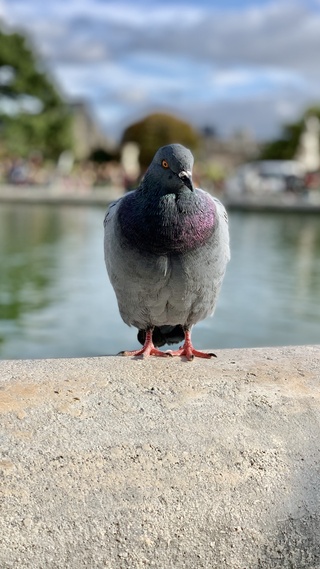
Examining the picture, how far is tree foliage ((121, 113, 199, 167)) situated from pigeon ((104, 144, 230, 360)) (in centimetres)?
5270

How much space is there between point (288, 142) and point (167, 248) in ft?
175

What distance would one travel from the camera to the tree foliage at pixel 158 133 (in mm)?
56094

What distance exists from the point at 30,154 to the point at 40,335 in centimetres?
3592

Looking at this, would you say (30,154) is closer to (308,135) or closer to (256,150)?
(308,135)

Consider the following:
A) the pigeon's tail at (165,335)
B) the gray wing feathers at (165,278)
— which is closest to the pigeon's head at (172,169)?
the gray wing feathers at (165,278)

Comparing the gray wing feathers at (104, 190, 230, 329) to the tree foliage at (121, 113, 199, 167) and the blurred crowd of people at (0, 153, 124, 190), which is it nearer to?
the blurred crowd of people at (0, 153, 124, 190)

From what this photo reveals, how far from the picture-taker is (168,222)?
3.01 meters

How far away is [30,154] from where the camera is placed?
41.2 m

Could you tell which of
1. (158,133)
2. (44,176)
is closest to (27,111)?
(44,176)

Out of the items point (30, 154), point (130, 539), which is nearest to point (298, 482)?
point (130, 539)

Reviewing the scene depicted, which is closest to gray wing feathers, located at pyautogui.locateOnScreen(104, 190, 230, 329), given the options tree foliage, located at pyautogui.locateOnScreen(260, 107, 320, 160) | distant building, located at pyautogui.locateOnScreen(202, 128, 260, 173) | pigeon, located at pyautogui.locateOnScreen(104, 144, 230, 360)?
pigeon, located at pyautogui.locateOnScreen(104, 144, 230, 360)

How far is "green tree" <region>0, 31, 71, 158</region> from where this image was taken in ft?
130

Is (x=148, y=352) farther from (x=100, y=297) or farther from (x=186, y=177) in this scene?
(x=100, y=297)

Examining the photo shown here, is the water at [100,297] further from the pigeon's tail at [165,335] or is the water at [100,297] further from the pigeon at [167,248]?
the pigeon at [167,248]
